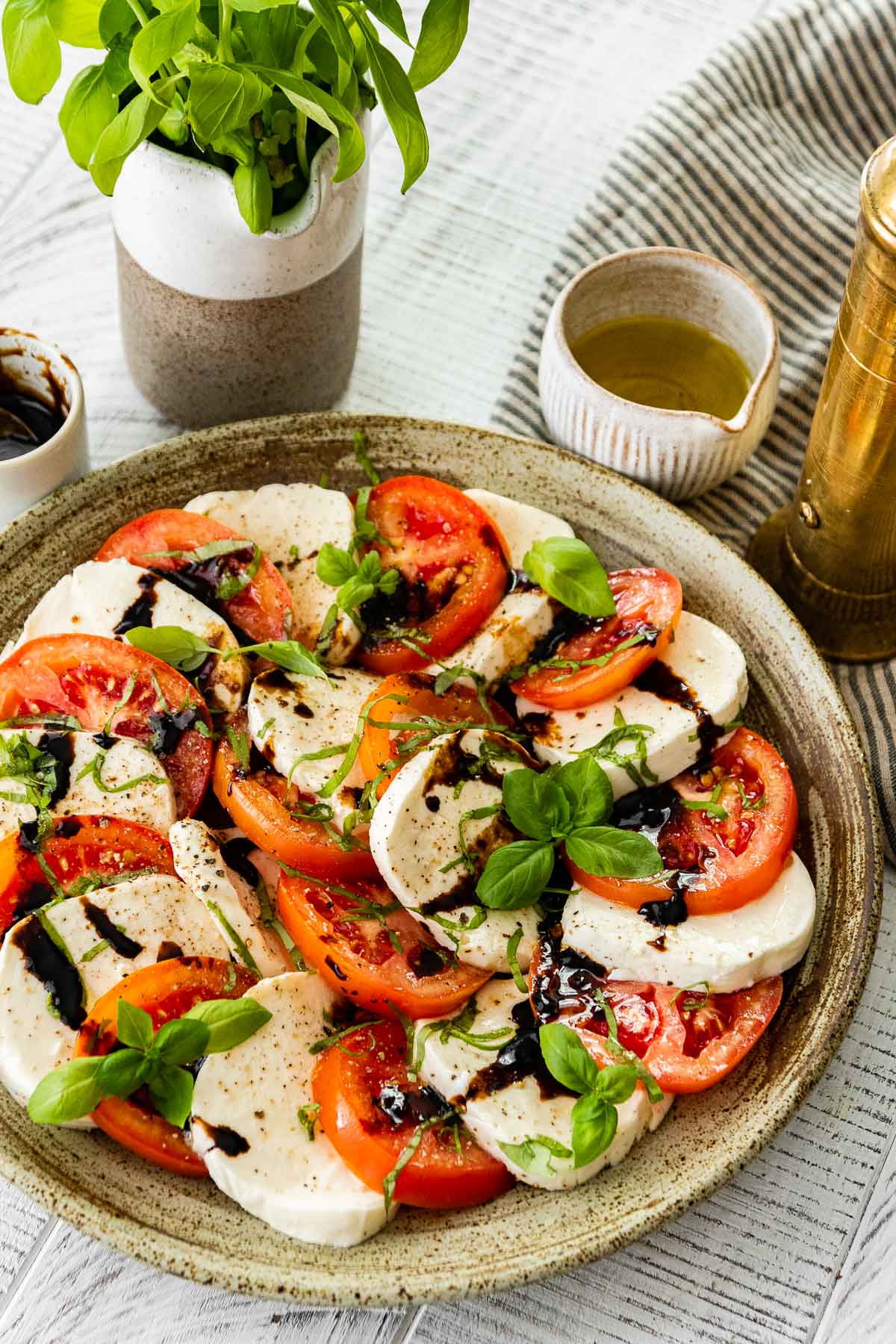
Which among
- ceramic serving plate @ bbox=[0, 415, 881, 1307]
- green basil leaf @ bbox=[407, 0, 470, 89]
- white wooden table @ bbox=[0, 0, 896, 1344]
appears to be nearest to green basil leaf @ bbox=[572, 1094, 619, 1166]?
ceramic serving plate @ bbox=[0, 415, 881, 1307]

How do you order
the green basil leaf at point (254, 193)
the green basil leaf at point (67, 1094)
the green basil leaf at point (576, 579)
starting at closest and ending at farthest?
the green basil leaf at point (67, 1094), the green basil leaf at point (254, 193), the green basil leaf at point (576, 579)

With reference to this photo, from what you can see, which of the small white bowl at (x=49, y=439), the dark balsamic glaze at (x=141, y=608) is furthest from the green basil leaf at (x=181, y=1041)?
the small white bowl at (x=49, y=439)

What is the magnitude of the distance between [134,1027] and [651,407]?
161cm

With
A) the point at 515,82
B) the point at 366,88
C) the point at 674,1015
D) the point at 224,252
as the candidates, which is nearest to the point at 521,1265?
the point at 674,1015

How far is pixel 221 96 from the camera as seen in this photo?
198cm

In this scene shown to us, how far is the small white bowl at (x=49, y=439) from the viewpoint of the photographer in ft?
8.07

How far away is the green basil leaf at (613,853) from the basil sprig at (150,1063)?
529 millimetres

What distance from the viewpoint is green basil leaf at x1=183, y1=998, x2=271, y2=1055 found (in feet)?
6.10

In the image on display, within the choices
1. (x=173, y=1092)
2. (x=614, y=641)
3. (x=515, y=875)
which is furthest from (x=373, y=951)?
(x=614, y=641)

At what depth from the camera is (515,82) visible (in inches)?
136

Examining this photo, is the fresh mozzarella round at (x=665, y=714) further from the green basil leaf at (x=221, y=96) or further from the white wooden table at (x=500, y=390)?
the green basil leaf at (x=221, y=96)

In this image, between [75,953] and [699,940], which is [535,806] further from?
[75,953]

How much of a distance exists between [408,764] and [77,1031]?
2.04ft

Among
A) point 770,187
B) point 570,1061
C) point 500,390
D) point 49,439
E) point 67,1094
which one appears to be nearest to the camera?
point 67,1094
